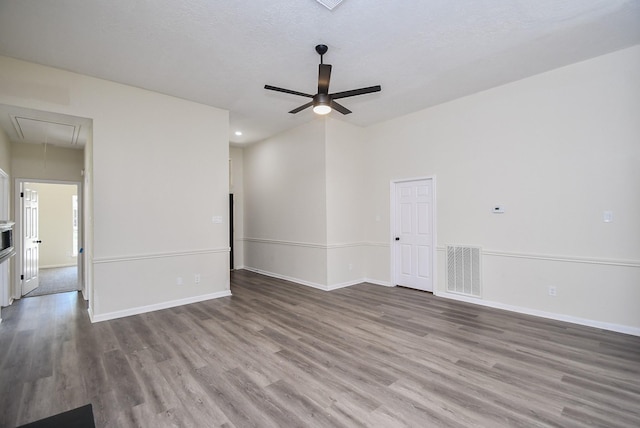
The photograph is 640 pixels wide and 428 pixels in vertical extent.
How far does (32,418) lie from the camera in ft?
6.68

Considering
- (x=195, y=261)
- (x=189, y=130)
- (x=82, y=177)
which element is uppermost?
(x=189, y=130)

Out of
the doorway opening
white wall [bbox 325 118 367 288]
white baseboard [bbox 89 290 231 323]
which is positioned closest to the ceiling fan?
white wall [bbox 325 118 367 288]

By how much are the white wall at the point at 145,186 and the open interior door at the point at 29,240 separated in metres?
2.36

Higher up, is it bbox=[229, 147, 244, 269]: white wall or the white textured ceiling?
the white textured ceiling

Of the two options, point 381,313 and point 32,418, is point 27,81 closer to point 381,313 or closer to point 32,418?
point 32,418

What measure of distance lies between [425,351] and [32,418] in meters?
3.15

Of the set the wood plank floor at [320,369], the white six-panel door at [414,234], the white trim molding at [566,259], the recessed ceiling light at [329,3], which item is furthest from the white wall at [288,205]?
the recessed ceiling light at [329,3]

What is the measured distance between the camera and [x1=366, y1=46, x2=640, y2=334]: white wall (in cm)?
337

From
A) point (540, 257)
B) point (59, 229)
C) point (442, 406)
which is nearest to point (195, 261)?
point (442, 406)

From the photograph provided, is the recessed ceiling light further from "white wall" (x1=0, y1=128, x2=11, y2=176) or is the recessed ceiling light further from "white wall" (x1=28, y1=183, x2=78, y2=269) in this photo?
"white wall" (x1=28, y1=183, x2=78, y2=269)

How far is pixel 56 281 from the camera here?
21.1 feet

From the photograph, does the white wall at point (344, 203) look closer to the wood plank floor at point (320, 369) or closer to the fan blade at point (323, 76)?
the wood plank floor at point (320, 369)

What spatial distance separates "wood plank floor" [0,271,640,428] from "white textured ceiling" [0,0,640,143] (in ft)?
10.4

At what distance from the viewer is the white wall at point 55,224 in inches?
317
